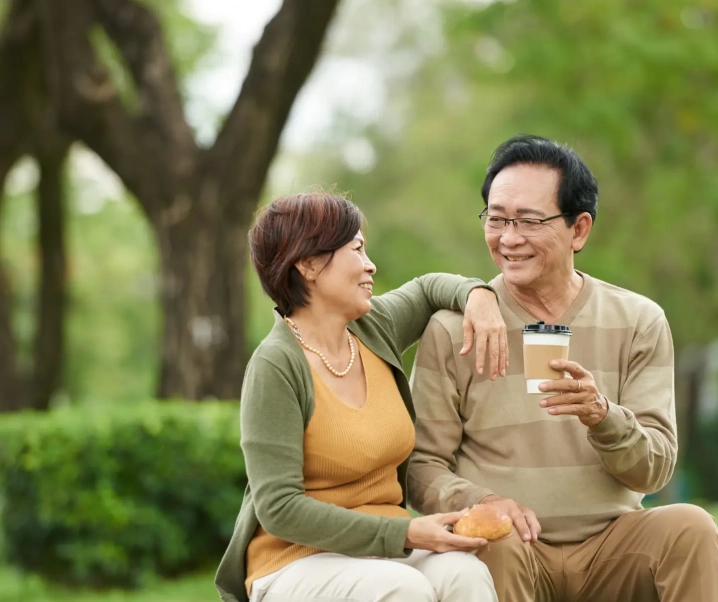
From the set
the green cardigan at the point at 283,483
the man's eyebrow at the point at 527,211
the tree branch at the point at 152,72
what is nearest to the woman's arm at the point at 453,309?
the man's eyebrow at the point at 527,211

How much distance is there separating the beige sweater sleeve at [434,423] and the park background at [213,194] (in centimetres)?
66

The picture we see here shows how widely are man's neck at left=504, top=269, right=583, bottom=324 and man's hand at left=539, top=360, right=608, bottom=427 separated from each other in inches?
23.9

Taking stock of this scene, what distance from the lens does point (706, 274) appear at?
57.3 ft

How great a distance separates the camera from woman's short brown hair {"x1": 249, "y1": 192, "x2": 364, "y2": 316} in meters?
3.20

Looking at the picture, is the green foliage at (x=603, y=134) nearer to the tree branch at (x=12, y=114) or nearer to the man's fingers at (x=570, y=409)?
the tree branch at (x=12, y=114)

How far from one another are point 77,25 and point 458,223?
37.1 ft

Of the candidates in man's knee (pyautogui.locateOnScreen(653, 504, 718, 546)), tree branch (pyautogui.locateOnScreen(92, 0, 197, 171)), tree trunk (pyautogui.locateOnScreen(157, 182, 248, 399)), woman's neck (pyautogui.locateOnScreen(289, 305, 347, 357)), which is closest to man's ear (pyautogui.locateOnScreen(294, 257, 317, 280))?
woman's neck (pyautogui.locateOnScreen(289, 305, 347, 357))

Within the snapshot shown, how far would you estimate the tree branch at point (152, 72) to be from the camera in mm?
8297

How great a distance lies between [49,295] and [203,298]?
5.48m

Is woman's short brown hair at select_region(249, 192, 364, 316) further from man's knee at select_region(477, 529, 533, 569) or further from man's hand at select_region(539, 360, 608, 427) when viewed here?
man's knee at select_region(477, 529, 533, 569)

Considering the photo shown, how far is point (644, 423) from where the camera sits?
11.2 ft

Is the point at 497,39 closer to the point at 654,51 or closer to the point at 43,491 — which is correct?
the point at 654,51

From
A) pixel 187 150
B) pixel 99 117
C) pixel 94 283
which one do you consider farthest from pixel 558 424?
pixel 94 283

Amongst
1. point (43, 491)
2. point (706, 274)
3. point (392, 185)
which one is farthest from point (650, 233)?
point (43, 491)
